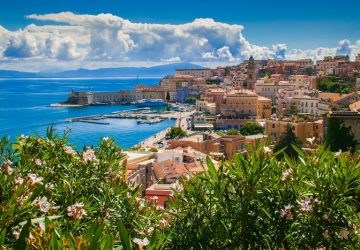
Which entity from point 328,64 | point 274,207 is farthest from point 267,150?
point 328,64

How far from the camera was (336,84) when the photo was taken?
174 feet

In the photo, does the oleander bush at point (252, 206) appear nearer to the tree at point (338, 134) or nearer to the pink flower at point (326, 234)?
the pink flower at point (326, 234)

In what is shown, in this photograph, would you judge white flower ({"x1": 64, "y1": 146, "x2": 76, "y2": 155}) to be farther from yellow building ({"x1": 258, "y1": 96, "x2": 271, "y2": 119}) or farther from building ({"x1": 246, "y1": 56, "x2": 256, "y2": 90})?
building ({"x1": 246, "y1": 56, "x2": 256, "y2": 90})

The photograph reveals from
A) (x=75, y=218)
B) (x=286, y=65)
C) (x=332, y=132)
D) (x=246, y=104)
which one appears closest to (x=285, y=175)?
(x=75, y=218)

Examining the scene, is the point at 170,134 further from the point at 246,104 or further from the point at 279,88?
the point at 279,88

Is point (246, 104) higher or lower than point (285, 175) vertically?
lower

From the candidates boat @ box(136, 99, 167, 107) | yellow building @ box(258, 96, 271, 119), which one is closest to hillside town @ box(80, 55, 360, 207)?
yellow building @ box(258, 96, 271, 119)

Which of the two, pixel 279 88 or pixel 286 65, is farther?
pixel 286 65

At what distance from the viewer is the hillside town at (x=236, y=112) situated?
48.2ft

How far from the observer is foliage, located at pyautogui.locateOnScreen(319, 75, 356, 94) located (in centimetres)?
5203

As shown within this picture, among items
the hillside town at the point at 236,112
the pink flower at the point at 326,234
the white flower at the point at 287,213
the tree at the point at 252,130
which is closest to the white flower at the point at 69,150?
the hillside town at the point at 236,112

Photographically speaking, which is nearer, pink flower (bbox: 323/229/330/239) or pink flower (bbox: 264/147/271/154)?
pink flower (bbox: 323/229/330/239)

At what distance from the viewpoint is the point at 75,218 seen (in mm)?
2334

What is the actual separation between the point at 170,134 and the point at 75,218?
35.4 metres
